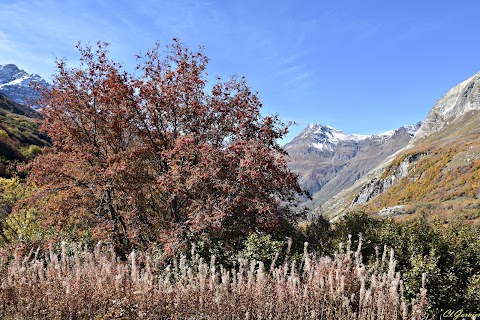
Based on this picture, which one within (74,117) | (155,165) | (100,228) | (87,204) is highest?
(74,117)

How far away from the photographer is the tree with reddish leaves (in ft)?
40.8

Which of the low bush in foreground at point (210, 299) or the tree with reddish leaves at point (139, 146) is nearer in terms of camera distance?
the low bush in foreground at point (210, 299)

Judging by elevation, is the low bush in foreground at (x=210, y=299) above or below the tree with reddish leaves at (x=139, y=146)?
below

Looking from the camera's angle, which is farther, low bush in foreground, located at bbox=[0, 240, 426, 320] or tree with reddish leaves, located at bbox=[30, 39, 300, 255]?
tree with reddish leaves, located at bbox=[30, 39, 300, 255]

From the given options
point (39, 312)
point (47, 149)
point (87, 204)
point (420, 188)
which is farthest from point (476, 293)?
point (420, 188)

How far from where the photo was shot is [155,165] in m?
14.1

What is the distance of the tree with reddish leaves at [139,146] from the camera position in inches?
489

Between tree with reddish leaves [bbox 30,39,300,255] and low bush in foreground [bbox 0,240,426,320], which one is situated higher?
tree with reddish leaves [bbox 30,39,300,255]

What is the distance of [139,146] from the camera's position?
1342 cm

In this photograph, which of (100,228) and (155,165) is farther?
(155,165)

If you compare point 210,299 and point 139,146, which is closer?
point 210,299

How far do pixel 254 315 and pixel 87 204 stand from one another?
1043cm

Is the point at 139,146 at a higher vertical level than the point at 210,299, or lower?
higher

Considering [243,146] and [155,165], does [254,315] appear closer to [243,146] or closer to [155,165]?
[243,146]
